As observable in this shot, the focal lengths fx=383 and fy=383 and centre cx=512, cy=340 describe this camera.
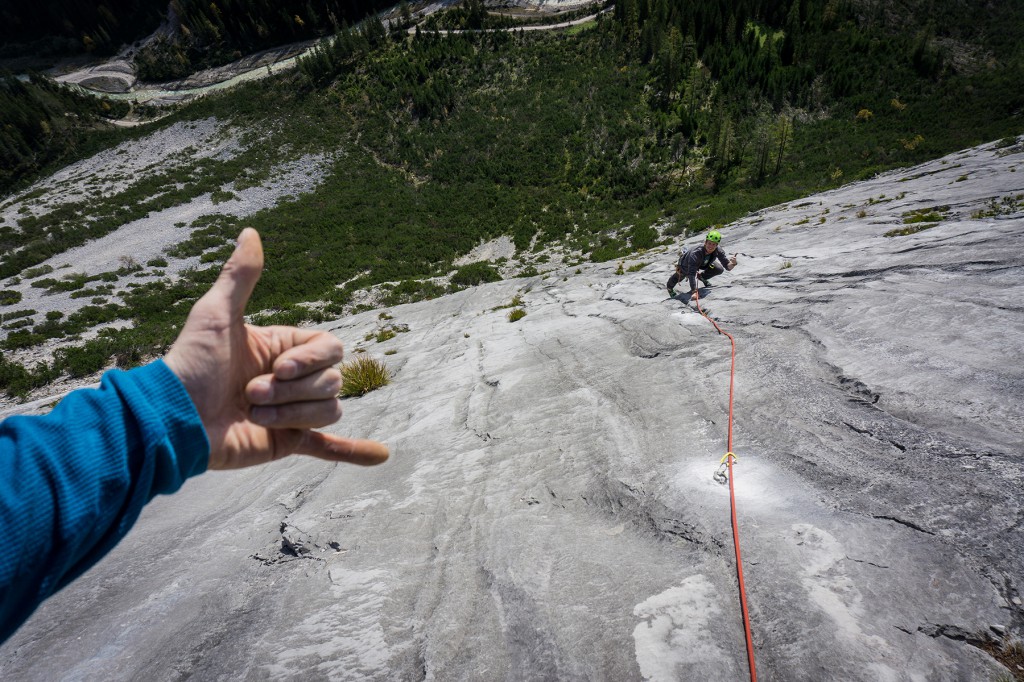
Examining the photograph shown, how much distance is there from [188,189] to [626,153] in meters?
45.3

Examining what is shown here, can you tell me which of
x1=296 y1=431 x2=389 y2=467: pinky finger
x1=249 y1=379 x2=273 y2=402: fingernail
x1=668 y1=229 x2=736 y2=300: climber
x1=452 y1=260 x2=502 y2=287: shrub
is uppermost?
x1=249 y1=379 x2=273 y2=402: fingernail

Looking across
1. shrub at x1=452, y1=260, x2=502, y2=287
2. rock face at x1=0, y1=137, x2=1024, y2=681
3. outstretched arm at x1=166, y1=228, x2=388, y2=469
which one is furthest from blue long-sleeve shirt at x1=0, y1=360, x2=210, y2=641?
shrub at x1=452, y1=260, x2=502, y2=287

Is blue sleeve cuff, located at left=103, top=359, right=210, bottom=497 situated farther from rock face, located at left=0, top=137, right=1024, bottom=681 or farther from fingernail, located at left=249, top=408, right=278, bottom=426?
rock face, located at left=0, top=137, right=1024, bottom=681

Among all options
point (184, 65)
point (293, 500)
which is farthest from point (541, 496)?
point (184, 65)

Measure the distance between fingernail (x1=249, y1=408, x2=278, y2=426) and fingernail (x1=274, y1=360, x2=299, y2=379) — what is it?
0.23m

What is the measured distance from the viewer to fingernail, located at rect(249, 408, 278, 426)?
2164 mm

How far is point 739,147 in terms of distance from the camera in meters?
34.2

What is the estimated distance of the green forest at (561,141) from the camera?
86.2ft

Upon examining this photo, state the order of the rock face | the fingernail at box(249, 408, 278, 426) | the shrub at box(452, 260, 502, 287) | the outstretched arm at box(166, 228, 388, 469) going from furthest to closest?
the shrub at box(452, 260, 502, 287) < the rock face < the fingernail at box(249, 408, 278, 426) < the outstretched arm at box(166, 228, 388, 469)

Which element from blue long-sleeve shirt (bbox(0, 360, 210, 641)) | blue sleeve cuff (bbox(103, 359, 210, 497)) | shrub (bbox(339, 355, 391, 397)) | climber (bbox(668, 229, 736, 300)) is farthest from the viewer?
climber (bbox(668, 229, 736, 300))

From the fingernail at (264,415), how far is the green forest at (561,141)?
21.0 metres

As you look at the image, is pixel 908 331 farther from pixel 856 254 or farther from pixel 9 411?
pixel 9 411

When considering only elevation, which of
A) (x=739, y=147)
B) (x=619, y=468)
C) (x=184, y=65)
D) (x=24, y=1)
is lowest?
(x=739, y=147)

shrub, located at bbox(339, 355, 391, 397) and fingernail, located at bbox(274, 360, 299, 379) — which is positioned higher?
fingernail, located at bbox(274, 360, 299, 379)
